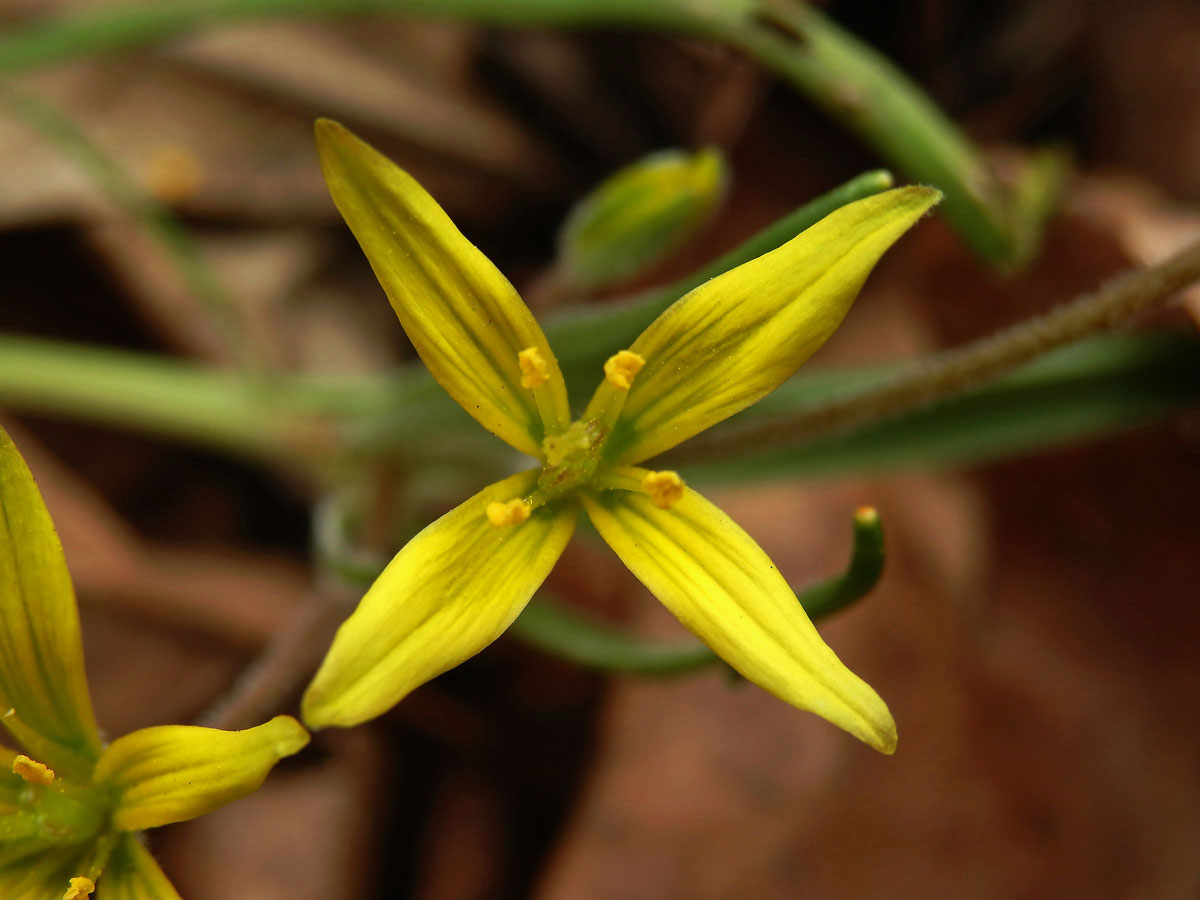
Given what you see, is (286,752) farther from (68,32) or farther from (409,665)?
(68,32)

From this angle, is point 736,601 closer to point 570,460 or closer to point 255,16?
point 570,460

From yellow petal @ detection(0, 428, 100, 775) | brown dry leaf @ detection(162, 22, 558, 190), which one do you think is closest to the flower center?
yellow petal @ detection(0, 428, 100, 775)

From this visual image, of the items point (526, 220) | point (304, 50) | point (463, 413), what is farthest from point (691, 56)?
point (463, 413)

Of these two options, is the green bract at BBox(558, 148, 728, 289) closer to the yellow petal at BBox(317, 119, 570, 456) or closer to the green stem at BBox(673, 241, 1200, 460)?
the green stem at BBox(673, 241, 1200, 460)

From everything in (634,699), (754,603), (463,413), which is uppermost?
(463,413)

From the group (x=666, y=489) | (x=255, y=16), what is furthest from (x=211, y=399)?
(x=666, y=489)

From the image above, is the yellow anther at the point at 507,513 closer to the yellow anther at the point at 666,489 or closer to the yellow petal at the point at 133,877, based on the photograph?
the yellow anther at the point at 666,489

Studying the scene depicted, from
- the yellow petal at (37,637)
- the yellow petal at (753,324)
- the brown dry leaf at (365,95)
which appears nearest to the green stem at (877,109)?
the yellow petal at (753,324)
